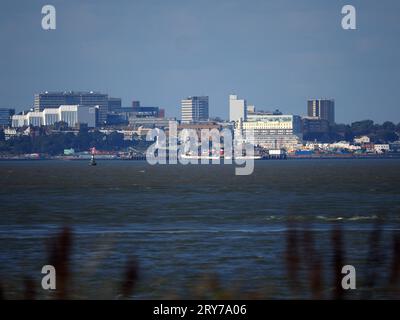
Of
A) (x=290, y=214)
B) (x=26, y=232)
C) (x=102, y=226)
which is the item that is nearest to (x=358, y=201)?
(x=290, y=214)

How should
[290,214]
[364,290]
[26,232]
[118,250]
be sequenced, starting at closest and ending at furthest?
1. [364,290]
2. [118,250]
3. [26,232]
4. [290,214]

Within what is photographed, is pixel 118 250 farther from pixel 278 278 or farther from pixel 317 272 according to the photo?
pixel 317 272

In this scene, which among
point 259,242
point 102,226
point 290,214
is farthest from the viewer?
point 290,214

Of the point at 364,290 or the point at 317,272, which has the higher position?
the point at 317,272

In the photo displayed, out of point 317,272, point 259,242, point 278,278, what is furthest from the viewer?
point 259,242

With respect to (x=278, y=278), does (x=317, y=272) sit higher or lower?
higher
